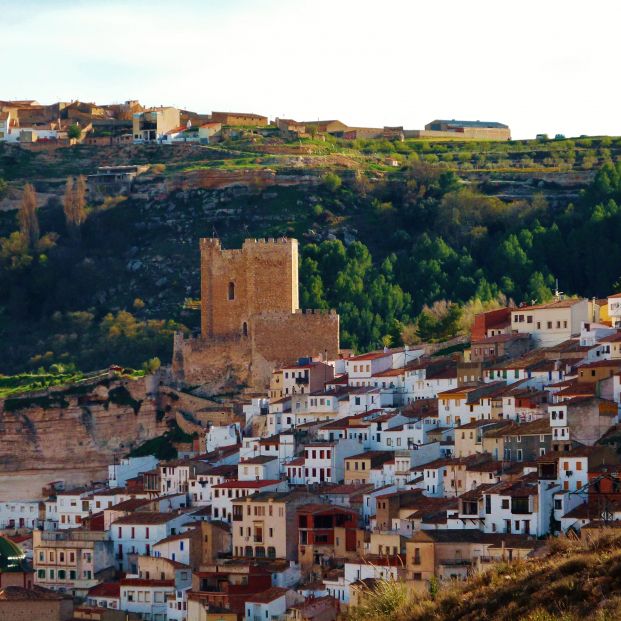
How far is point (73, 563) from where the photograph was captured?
57.3m

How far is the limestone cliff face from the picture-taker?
72.5 meters

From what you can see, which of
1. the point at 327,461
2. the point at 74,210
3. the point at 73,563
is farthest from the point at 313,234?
the point at 73,563

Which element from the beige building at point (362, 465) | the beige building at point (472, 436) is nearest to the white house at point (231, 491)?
the beige building at point (362, 465)

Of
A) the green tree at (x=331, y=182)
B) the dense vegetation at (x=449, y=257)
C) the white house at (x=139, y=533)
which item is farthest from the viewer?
the green tree at (x=331, y=182)

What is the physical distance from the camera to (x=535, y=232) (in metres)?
89.8

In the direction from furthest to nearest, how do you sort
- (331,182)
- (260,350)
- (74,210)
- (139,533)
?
(331,182), (74,210), (260,350), (139,533)

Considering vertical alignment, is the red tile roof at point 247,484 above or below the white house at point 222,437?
below

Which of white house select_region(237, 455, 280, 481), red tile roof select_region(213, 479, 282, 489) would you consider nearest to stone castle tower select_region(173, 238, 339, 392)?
white house select_region(237, 455, 280, 481)

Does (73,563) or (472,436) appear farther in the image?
(73,563)

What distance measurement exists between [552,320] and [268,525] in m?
13.0

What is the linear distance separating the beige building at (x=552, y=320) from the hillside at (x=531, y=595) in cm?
3580

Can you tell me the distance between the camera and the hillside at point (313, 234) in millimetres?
83500

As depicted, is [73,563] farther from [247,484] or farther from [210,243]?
[210,243]

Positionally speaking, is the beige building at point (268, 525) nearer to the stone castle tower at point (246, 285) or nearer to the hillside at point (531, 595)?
the stone castle tower at point (246, 285)
